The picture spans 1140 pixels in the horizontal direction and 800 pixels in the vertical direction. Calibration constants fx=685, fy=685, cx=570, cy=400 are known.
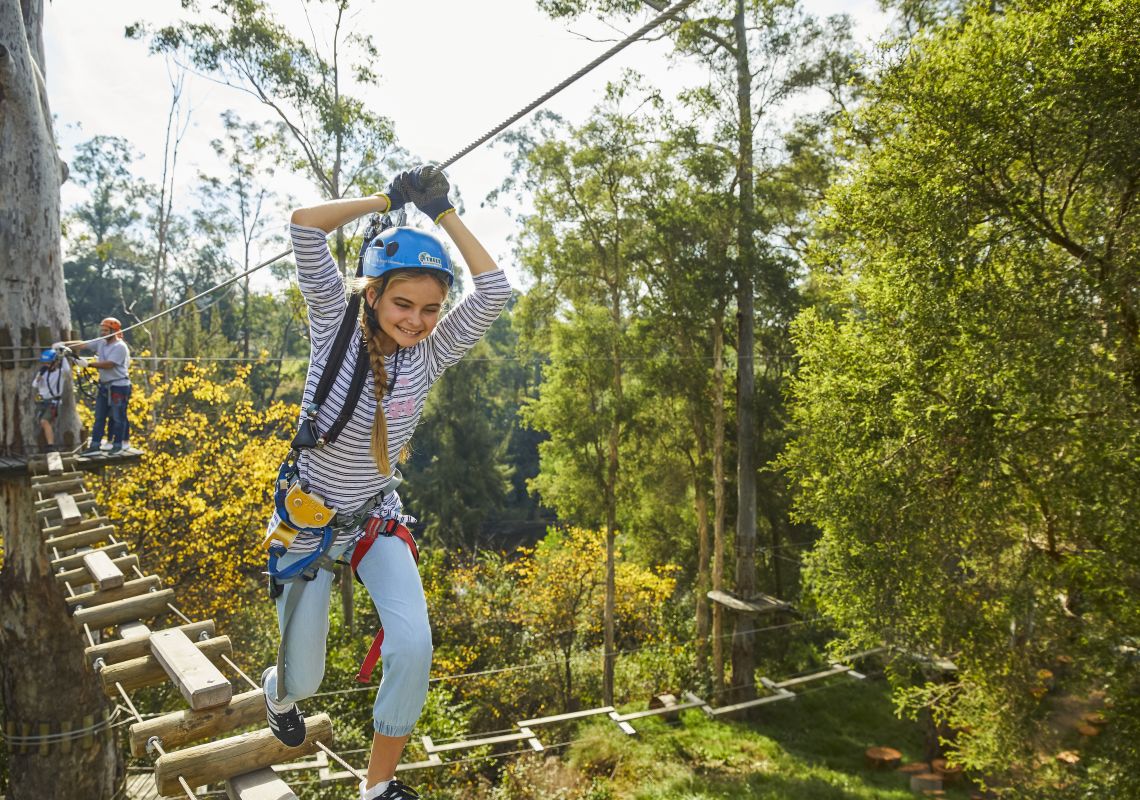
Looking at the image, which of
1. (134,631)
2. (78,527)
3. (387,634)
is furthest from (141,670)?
(78,527)

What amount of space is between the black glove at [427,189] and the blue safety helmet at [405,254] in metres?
0.21

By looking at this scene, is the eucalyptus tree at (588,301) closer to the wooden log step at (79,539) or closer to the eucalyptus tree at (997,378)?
the eucalyptus tree at (997,378)

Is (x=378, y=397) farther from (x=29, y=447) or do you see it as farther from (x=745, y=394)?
(x=745, y=394)

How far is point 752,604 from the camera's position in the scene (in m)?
13.0

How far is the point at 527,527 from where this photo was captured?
34.8 metres

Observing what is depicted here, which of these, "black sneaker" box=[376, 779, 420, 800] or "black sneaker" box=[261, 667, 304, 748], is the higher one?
"black sneaker" box=[261, 667, 304, 748]

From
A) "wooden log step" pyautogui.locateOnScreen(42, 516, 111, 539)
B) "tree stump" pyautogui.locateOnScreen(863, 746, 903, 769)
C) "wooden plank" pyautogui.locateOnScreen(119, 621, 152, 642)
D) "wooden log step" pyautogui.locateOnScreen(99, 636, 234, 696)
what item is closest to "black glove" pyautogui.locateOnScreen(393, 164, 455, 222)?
"wooden log step" pyautogui.locateOnScreen(99, 636, 234, 696)

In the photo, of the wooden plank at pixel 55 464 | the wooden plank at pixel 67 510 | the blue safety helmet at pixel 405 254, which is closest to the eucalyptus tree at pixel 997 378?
the blue safety helmet at pixel 405 254

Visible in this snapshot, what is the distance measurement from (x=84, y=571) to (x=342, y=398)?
365 cm

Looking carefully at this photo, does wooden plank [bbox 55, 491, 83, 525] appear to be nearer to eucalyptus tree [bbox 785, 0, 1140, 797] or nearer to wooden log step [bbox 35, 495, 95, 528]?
wooden log step [bbox 35, 495, 95, 528]

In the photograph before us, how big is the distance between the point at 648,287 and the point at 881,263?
789 centimetres

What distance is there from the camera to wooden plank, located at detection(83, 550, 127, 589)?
382cm

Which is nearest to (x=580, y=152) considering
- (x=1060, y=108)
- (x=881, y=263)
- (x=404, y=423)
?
(x=881, y=263)

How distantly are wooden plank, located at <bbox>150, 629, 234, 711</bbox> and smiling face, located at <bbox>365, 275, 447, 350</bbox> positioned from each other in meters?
1.43
